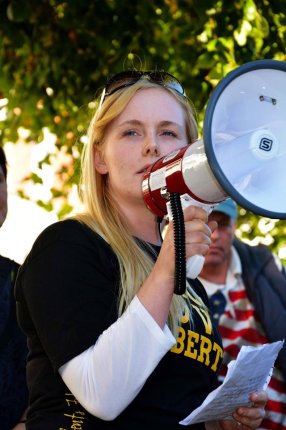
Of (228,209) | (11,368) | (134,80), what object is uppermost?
(134,80)

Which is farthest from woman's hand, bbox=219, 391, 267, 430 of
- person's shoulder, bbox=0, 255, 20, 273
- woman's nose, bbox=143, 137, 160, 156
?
person's shoulder, bbox=0, 255, 20, 273

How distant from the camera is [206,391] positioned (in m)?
2.09

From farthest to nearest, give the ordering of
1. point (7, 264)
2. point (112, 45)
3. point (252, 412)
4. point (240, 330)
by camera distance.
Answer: point (112, 45)
point (240, 330)
point (7, 264)
point (252, 412)

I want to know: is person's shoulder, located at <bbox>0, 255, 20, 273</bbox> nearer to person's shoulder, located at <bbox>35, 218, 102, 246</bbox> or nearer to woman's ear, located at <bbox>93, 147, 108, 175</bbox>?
woman's ear, located at <bbox>93, 147, 108, 175</bbox>

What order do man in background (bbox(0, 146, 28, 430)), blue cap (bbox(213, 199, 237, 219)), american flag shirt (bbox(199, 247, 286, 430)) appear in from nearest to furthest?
man in background (bbox(0, 146, 28, 430))
american flag shirt (bbox(199, 247, 286, 430))
blue cap (bbox(213, 199, 237, 219))

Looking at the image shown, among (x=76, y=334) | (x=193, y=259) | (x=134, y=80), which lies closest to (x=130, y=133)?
(x=134, y=80)

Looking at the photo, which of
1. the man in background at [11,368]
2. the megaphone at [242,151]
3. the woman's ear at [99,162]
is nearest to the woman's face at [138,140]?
the woman's ear at [99,162]

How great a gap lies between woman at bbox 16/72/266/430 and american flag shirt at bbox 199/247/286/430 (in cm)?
163

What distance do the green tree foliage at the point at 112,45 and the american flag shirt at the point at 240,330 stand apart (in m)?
0.96

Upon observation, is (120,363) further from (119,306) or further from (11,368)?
(11,368)

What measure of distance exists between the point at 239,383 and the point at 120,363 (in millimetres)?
358

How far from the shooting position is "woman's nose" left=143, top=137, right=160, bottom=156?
2.21 metres

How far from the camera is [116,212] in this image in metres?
2.26

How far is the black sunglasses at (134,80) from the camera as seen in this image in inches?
94.2
